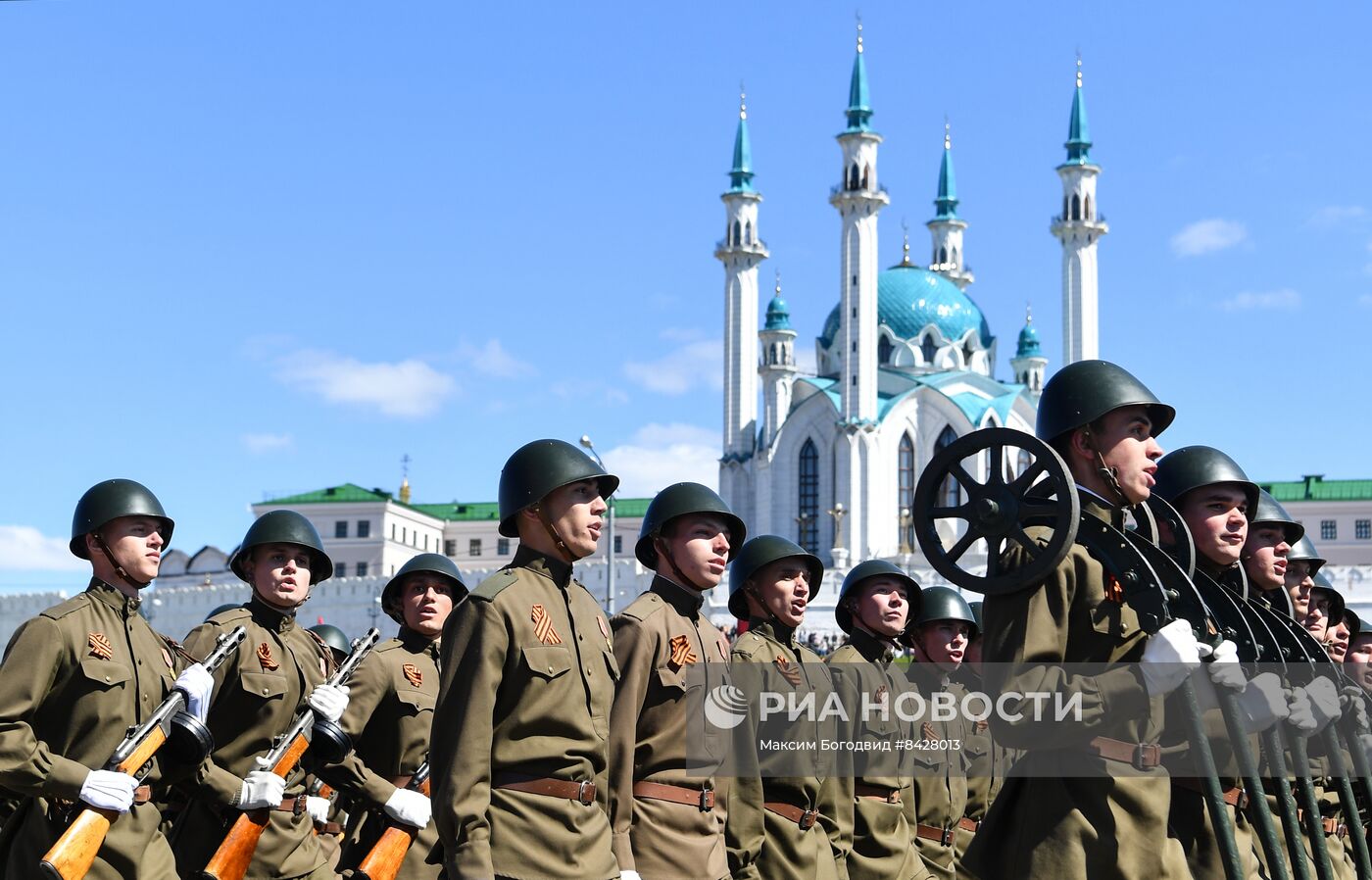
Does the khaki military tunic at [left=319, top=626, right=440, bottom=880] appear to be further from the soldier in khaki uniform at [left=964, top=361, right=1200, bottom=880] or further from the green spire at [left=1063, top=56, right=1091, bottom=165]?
the green spire at [left=1063, top=56, right=1091, bottom=165]

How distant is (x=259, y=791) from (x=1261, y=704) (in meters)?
3.96

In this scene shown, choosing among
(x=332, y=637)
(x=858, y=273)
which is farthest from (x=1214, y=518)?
(x=858, y=273)

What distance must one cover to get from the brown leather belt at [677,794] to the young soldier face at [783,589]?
5.87 ft

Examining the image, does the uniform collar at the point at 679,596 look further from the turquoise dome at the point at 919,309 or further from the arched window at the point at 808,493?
the turquoise dome at the point at 919,309

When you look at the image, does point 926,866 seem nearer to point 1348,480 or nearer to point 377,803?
point 377,803

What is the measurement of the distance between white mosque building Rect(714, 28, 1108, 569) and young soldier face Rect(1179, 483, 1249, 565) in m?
65.7

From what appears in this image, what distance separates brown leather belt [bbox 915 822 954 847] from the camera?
1018 cm

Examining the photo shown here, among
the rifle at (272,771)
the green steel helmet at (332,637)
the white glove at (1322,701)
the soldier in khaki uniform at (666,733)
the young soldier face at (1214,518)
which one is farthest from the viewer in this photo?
the green steel helmet at (332,637)

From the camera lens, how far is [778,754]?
8422 millimetres

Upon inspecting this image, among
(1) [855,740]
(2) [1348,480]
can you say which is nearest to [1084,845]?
(1) [855,740]

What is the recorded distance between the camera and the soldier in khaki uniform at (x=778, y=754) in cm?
793

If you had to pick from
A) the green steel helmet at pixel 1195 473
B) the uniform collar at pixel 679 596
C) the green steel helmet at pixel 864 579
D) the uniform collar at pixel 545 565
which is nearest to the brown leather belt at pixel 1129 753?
the green steel helmet at pixel 1195 473

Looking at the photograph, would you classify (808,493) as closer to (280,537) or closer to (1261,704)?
(280,537)

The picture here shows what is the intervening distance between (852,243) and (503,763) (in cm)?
6981
